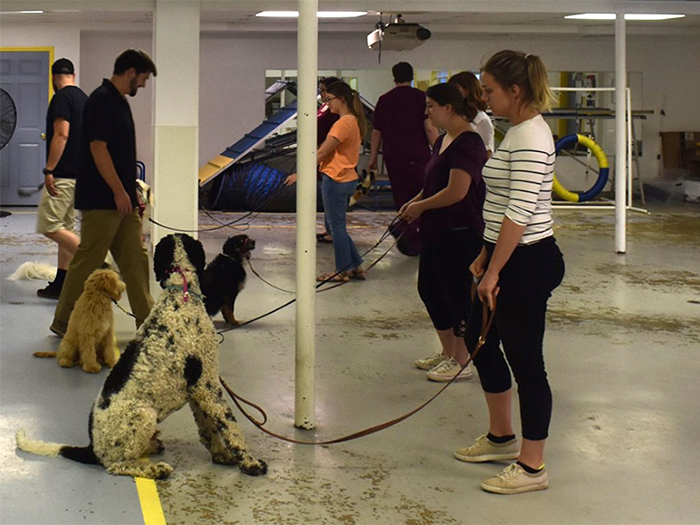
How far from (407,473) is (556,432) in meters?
0.83

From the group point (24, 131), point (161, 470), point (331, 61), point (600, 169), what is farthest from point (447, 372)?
point (331, 61)

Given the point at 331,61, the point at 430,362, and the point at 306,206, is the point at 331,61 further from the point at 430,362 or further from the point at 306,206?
the point at 306,206

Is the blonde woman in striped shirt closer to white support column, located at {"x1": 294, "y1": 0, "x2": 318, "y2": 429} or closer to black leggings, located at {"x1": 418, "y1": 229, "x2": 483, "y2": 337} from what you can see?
white support column, located at {"x1": 294, "y1": 0, "x2": 318, "y2": 429}

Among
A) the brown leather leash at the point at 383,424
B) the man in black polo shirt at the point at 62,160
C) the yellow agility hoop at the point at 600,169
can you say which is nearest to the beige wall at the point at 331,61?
the yellow agility hoop at the point at 600,169

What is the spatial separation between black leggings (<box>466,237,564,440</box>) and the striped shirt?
0.07 m

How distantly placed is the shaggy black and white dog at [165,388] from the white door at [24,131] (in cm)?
1013

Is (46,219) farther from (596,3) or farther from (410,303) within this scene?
(596,3)

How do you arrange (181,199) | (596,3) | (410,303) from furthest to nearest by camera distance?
(596,3)
(181,199)
(410,303)

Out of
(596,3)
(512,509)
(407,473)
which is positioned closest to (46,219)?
(407,473)

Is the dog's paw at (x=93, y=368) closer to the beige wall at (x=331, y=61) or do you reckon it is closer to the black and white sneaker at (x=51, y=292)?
the black and white sneaker at (x=51, y=292)

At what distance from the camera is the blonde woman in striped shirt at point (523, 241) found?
3.28 meters

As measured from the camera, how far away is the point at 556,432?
4133 millimetres

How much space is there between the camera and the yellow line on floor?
3125 millimetres

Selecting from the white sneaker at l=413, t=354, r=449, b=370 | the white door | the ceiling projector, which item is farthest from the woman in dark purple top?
the white door
